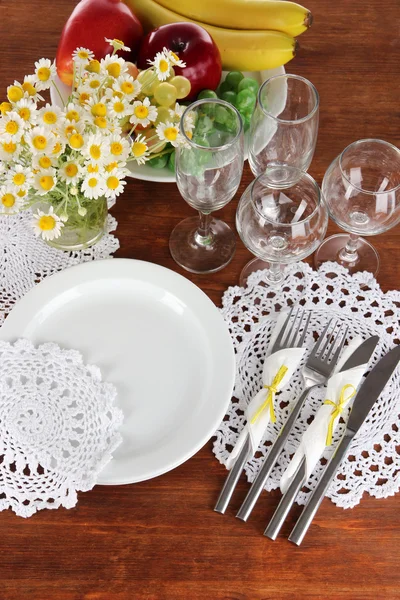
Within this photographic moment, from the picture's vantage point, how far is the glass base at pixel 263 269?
0.93m

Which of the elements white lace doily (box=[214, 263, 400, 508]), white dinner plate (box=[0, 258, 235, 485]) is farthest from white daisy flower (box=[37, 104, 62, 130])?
white lace doily (box=[214, 263, 400, 508])

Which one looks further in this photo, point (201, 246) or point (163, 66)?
point (201, 246)

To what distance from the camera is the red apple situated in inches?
37.1

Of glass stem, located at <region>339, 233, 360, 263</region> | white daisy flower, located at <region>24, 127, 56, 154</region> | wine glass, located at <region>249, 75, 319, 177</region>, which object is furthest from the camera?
glass stem, located at <region>339, 233, 360, 263</region>

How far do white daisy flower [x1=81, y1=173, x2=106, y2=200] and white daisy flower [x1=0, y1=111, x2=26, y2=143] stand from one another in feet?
0.29

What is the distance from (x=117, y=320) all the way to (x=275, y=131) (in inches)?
12.8

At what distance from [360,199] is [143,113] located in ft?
0.99

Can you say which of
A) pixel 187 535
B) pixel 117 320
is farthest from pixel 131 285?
pixel 187 535

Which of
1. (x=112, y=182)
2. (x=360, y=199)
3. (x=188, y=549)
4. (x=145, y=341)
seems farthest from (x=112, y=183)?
(x=188, y=549)

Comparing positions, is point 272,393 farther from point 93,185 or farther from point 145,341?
point 93,185

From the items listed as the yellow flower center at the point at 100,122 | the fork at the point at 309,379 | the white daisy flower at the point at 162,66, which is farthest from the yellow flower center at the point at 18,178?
the fork at the point at 309,379

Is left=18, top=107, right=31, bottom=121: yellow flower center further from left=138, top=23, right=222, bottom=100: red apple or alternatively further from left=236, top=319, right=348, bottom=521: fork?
left=236, top=319, right=348, bottom=521: fork

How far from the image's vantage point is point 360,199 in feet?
2.82

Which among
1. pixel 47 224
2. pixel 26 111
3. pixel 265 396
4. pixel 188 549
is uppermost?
pixel 26 111
